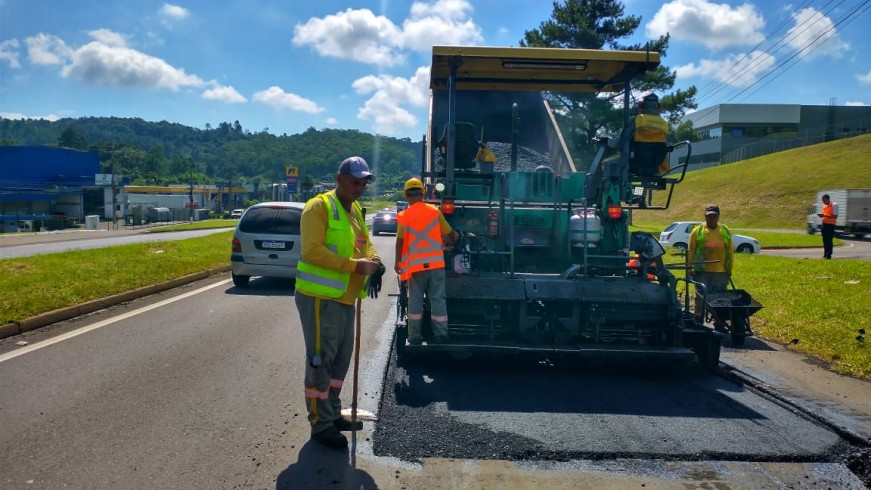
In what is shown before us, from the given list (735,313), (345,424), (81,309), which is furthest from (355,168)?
(81,309)

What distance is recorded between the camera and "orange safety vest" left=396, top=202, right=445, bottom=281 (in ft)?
21.1

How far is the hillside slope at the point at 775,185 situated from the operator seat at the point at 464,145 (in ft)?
131

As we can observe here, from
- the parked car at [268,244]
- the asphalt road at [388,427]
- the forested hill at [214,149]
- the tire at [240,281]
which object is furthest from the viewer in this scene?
the forested hill at [214,149]

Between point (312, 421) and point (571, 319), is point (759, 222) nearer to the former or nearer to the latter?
point (571, 319)

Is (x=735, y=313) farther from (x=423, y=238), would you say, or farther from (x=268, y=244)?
(x=268, y=244)

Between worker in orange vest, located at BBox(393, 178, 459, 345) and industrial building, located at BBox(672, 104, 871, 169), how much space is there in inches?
2866

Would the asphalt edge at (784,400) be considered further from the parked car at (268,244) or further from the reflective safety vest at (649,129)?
the parked car at (268,244)

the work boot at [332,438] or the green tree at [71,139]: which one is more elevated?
the green tree at [71,139]

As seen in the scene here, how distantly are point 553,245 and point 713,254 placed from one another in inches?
102

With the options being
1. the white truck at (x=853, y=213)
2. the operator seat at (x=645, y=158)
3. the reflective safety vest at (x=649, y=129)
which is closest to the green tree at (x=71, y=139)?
the white truck at (x=853, y=213)

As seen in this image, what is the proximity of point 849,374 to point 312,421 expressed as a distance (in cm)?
546

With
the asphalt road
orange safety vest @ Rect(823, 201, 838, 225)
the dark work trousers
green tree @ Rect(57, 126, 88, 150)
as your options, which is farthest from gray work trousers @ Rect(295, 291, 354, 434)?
green tree @ Rect(57, 126, 88, 150)

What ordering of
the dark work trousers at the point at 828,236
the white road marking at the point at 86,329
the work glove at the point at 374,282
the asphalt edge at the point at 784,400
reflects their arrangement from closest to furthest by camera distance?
the asphalt edge at the point at 784,400, the work glove at the point at 374,282, the white road marking at the point at 86,329, the dark work trousers at the point at 828,236

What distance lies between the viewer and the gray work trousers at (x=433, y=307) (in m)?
6.44
